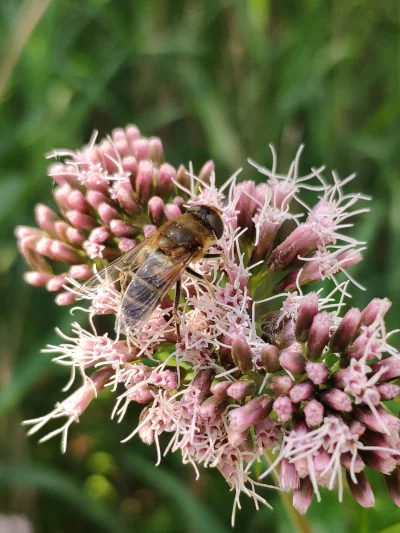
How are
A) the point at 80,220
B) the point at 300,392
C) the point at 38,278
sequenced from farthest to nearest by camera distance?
1. the point at 38,278
2. the point at 80,220
3. the point at 300,392

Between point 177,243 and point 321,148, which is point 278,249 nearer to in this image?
point 177,243

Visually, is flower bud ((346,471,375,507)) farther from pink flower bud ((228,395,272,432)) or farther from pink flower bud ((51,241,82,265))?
pink flower bud ((51,241,82,265))

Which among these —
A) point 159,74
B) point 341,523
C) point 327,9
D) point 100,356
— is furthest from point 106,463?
point 327,9

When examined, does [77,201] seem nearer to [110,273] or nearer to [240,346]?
[110,273]

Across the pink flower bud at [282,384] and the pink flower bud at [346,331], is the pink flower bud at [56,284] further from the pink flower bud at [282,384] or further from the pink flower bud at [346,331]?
the pink flower bud at [346,331]

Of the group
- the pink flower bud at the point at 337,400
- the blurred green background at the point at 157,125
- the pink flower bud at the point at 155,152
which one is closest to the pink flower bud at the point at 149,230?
the pink flower bud at the point at 155,152

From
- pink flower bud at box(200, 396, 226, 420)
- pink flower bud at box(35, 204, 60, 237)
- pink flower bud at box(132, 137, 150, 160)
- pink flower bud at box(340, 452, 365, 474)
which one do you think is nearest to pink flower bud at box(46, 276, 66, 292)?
pink flower bud at box(35, 204, 60, 237)

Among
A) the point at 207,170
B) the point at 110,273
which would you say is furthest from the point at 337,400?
the point at 207,170
